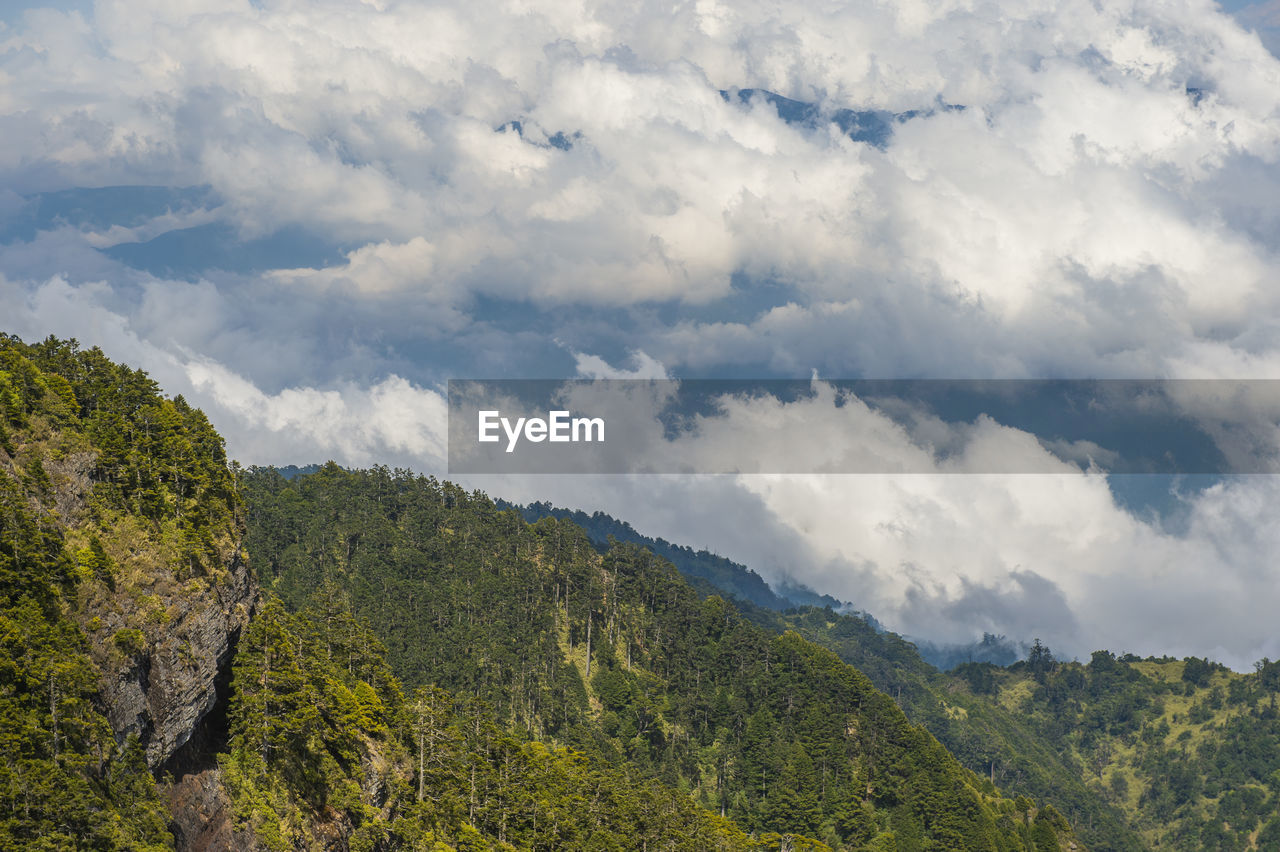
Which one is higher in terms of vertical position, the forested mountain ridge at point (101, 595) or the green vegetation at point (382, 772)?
the forested mountain ridge at point (101, 595)

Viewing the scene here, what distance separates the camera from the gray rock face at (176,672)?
80.7m

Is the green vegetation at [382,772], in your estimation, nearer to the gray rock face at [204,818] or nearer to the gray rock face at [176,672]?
the gray rock face at [204,818]

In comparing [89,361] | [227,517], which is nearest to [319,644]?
[227,517]

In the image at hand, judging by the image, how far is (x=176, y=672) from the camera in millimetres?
86812

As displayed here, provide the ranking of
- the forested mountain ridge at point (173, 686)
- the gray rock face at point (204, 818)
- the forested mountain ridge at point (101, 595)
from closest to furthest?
the forested mountain ridge at point (101, 595) < the forested mountain ridge at point (173, 686) < the gray rock face at point (204, 818)

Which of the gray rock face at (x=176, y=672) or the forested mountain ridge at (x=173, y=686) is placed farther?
the gray rock face at (x=176, y=672)

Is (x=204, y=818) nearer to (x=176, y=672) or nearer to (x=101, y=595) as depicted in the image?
(x=176, y=672)

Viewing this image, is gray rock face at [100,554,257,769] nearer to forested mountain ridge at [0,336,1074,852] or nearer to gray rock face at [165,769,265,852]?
forested mountain ridge at [0,336,1074,852]

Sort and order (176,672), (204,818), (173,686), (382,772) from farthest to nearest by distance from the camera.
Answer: (382,772) → (176,672) → (173,686) → (204,818)

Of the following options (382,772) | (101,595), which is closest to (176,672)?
(101,595)

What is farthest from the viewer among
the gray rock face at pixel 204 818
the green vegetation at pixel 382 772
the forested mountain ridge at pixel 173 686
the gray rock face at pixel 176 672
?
the green vegetation at pixel 382 772

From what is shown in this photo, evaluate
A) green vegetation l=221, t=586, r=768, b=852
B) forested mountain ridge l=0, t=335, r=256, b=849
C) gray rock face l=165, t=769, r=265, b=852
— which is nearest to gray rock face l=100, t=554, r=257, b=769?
forested mountain ridge l=0, t=335, r=256, b=849

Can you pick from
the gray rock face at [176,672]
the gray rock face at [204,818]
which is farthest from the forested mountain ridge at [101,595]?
the gray rock face at [204,818]

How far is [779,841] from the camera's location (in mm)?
187750
